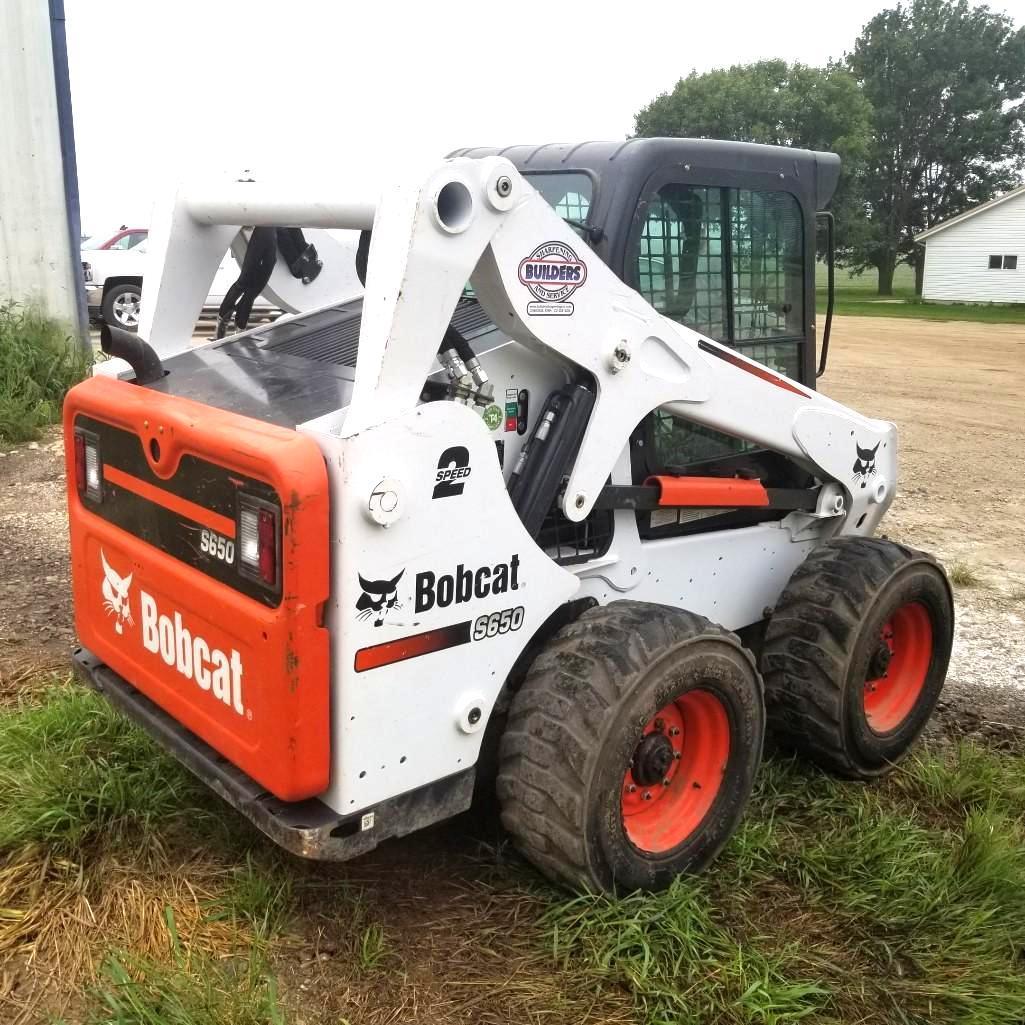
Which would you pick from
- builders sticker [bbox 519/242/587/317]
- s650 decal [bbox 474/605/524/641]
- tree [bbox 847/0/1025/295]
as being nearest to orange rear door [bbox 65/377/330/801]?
s650 decal [bbox 474/605/524/641]

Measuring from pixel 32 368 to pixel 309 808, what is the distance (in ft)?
25.9

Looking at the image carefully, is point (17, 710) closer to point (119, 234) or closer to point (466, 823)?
point (466, 823)

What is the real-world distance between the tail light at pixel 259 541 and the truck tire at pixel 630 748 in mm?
806

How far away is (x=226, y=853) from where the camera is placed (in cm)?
319

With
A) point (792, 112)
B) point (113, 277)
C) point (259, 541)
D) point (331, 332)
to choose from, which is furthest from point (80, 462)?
point (792, 112)

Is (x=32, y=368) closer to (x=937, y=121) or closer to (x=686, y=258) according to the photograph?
(x=686, y=258)

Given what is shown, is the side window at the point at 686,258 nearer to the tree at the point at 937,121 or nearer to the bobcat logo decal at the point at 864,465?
the bobcat logo decal at the point at 864,465

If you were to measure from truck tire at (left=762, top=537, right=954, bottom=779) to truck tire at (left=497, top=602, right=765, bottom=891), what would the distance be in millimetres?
534

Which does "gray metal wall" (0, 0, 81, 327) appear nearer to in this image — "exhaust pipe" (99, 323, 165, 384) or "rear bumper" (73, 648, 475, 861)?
"exhaust pipe" (99, 323, 165, 384)

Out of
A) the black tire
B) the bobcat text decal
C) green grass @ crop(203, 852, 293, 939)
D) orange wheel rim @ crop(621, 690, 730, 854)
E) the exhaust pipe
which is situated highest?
the exhaust pipe

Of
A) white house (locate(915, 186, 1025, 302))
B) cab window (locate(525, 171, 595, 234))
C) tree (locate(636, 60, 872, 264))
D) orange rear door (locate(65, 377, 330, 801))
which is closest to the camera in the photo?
orange rear door (locate(65, 377, 330, 801))

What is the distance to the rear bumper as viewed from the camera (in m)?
2.55

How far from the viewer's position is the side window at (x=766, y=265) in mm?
3742

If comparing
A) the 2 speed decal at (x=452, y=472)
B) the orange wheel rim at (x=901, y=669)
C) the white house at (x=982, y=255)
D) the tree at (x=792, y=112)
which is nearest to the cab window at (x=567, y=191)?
the 2 speed decal at (x=452, y=472)
